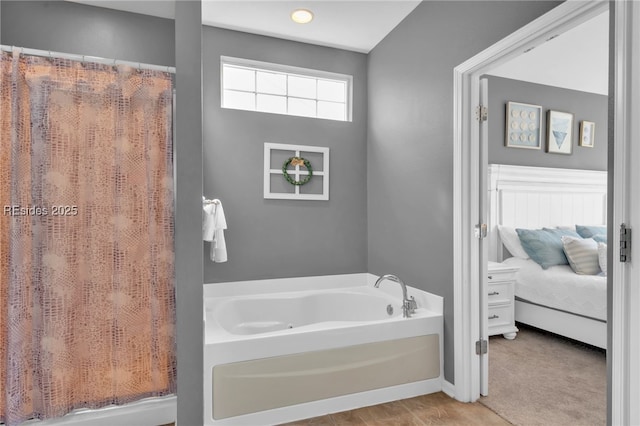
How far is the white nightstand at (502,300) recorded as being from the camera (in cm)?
325

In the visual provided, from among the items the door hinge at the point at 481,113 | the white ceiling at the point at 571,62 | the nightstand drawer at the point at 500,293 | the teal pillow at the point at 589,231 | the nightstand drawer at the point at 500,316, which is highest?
the white ceiling at the point at 571,62

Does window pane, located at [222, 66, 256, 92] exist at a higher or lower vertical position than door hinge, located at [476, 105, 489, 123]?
higher

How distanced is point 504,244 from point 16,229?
3999 mm

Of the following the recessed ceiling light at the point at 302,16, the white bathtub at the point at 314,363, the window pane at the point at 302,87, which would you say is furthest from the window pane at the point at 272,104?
the white bathtub at the point at 314,363

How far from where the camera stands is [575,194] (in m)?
4.17

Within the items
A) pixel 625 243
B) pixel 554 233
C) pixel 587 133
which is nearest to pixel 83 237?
pixel 625 243

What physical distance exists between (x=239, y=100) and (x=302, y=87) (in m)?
0.59

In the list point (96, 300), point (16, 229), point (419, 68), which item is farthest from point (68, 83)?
point (419, 68)

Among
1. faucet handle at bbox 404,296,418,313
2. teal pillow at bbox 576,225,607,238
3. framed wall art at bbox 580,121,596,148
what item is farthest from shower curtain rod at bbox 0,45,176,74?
framed wall art at bbox 580,121,596,148

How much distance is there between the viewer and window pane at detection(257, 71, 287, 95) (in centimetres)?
319

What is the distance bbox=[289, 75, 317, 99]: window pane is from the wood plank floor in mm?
2568

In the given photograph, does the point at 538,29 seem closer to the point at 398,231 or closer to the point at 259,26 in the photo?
the point at 398,231

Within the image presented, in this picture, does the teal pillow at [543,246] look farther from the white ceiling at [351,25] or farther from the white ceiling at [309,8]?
the white ceiling at [309,8]

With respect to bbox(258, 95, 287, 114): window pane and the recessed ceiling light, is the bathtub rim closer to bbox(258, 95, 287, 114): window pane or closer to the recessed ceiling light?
bbox(258, 95, 287, 114): window pane
